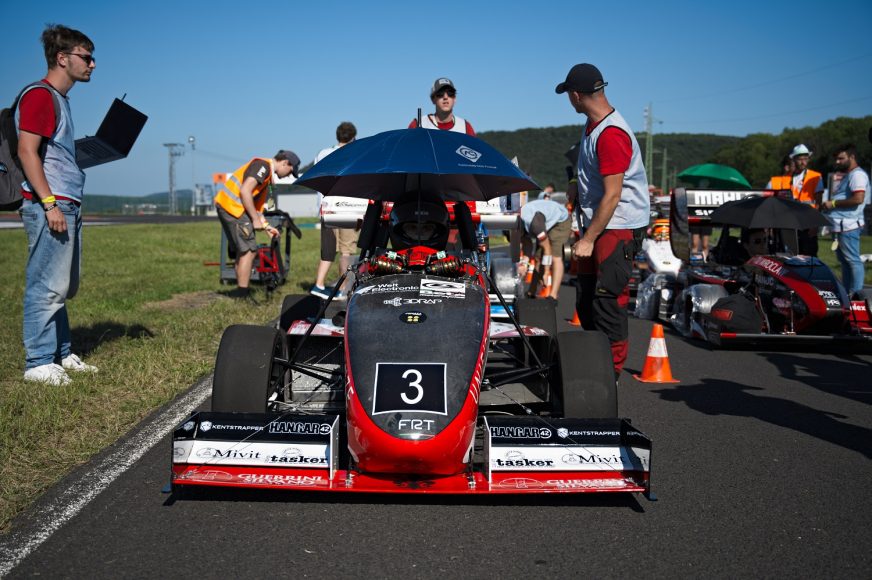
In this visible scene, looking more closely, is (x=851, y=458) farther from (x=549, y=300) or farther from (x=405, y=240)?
(x=405, y=240)

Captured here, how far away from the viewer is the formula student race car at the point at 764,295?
8.22 m

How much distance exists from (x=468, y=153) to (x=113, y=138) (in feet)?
12.2

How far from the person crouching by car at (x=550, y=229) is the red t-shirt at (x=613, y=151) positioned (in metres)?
6.35

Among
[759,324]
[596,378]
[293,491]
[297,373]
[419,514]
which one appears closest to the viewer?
[419,514]

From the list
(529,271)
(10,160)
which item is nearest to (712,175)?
(529,271)

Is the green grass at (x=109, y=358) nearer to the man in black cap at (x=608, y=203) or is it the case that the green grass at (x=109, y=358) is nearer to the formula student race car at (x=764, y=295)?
the man in black cap at (x=608, y=203)

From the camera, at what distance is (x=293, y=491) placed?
4.20m

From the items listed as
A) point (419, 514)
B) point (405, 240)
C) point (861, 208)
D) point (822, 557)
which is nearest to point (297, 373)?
point (405, 240)

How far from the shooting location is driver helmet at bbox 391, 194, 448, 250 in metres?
5.63

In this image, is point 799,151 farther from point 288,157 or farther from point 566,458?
point 566,458

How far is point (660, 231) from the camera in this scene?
13.8m

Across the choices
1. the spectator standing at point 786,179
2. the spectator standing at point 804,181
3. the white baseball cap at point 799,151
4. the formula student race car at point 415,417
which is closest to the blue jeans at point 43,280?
the formula student race car at point 415,417

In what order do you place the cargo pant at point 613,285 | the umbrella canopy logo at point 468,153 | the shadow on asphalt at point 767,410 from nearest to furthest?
the umbrella canopy logo at point 468,153 → the shadow on asphalt at point 767,410 → the cargo pant at point 613,285

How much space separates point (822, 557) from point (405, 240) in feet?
10.3
